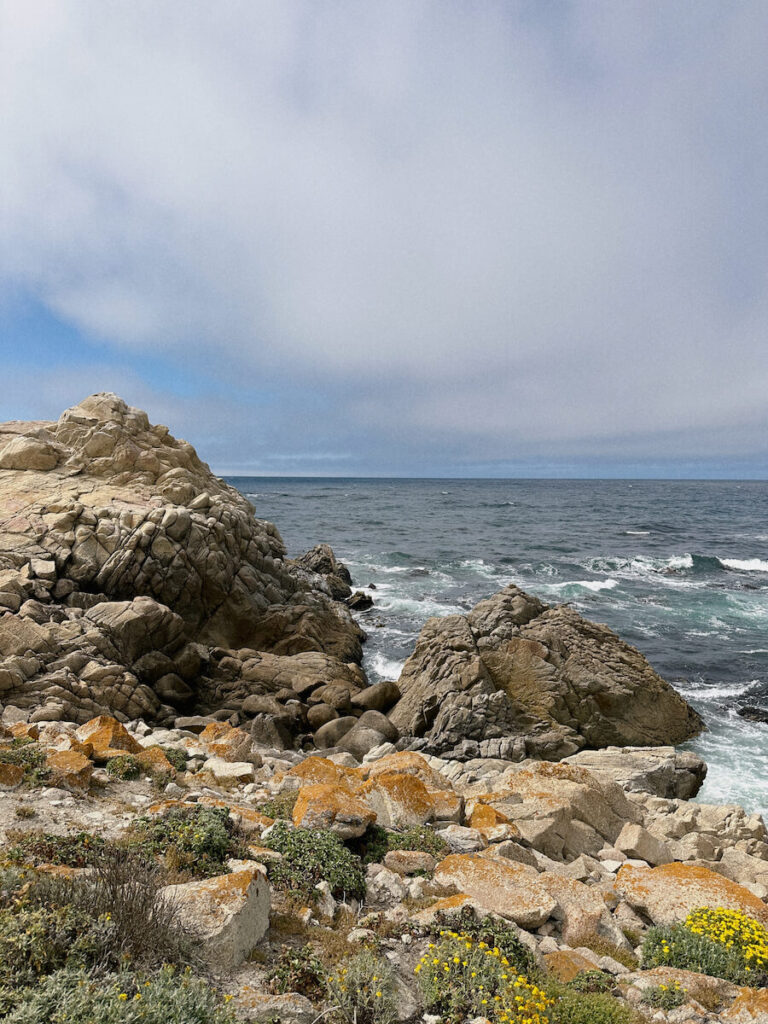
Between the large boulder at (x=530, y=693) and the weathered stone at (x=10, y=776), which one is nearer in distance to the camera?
the weathered stone at (x=10, y=776)

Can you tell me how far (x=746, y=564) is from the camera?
54.6m

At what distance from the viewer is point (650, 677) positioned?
2122 centimetres

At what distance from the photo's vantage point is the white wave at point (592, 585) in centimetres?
4350

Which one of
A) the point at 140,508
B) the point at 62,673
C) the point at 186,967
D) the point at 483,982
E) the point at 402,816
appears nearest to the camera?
the point at 186,967

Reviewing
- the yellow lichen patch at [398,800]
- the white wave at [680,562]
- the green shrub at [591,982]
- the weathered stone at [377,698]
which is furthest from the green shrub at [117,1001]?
the white wave at [680,562]

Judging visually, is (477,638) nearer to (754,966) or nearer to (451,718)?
(451,718)

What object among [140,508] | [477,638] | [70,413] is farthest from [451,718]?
[70,413]

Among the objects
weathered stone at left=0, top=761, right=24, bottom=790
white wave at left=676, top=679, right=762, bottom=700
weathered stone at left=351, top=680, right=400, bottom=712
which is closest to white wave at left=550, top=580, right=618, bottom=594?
white wave at left=676, top=679, right=762, bottom=700

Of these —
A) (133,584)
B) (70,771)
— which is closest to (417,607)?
(133,584)

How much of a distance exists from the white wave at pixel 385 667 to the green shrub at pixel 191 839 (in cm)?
1918

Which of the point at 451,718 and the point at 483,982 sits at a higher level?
the point at 483,982

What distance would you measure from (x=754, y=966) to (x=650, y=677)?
609 inches

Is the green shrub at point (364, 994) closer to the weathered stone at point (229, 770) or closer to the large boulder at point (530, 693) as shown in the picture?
the weathered stone at point (229, 770)

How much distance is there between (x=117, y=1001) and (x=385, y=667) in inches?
959
